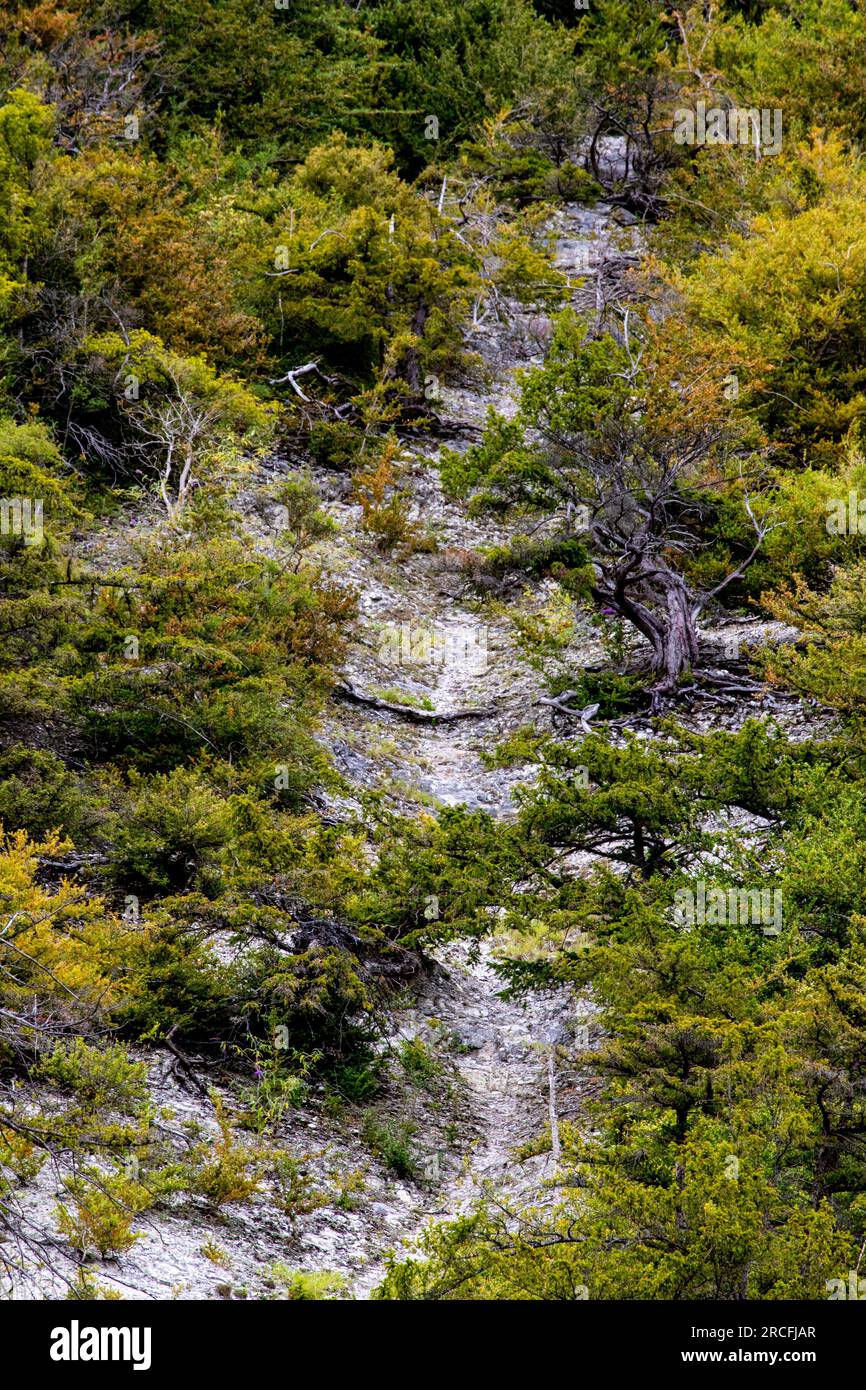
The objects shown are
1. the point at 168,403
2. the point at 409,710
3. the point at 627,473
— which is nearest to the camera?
the point at 627,473

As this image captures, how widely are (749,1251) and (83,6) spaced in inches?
819

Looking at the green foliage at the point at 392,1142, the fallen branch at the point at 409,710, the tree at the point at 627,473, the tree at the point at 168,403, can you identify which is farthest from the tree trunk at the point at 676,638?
the green foliage at the point at 392,1142

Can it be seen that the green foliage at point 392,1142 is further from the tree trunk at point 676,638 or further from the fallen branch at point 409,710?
the tree trunk at point 676,638

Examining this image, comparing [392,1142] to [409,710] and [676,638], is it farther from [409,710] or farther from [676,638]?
[676,638]

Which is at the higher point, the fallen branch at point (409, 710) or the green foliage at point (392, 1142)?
the fallen branch at point (409, 710)

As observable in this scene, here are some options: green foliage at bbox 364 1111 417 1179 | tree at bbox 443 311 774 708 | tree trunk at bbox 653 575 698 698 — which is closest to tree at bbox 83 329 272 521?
tree at bbox 443 311 774 708

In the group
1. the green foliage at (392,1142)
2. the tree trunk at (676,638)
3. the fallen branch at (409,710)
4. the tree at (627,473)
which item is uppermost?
the tree at (627,473)

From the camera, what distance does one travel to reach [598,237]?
20875mm

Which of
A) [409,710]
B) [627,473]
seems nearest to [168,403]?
[409,710]

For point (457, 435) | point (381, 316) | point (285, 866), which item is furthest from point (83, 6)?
point (285, 866)

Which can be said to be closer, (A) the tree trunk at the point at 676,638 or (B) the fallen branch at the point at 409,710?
(A) the tree trunk at the point at 676,638

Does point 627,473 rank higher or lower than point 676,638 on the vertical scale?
higher

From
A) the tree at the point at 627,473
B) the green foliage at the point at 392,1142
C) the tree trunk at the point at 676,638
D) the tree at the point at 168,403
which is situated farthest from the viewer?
the tree at the point at 168,403

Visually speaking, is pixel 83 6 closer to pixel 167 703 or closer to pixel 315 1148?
pixel 167 703
